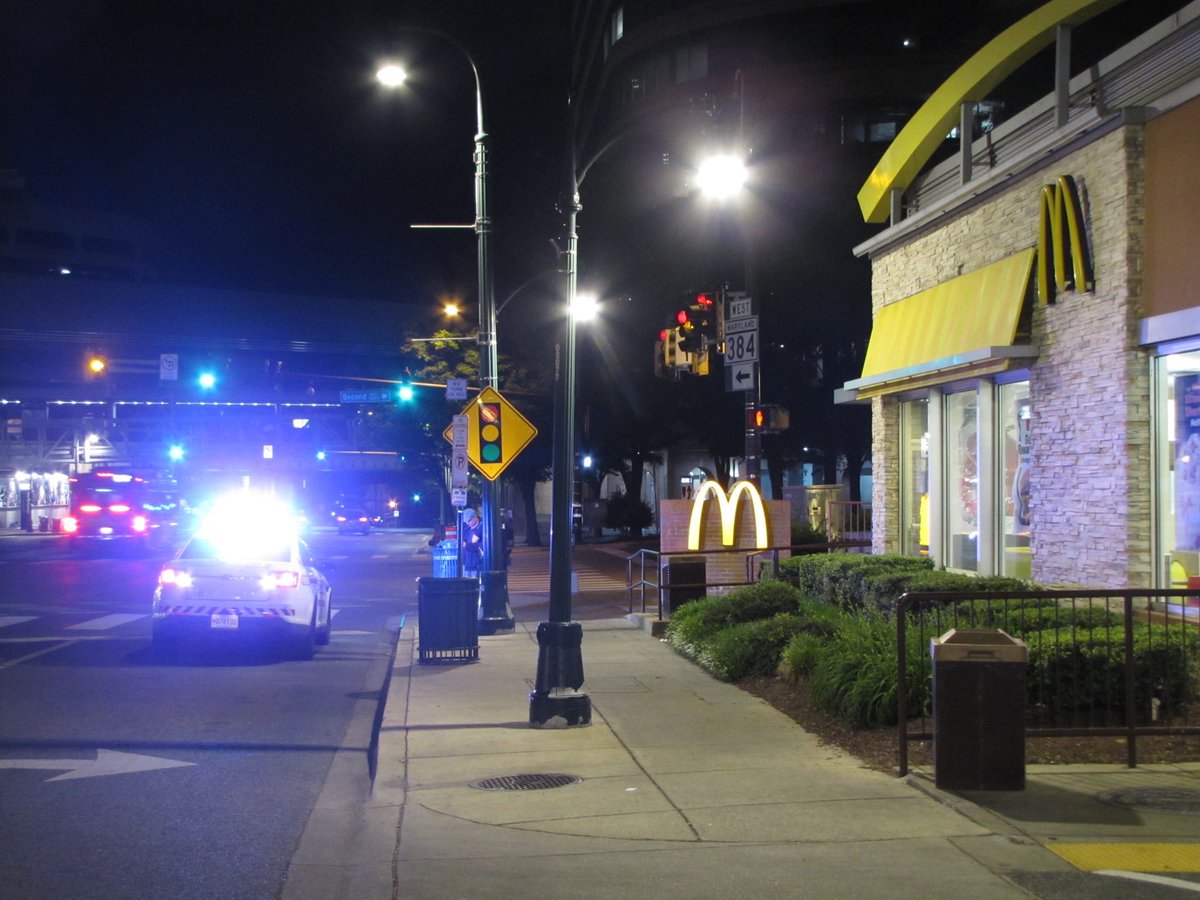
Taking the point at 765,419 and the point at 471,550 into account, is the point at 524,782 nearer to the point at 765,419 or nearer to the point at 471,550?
the point at 765,419

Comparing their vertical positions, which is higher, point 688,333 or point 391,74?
point 391,74

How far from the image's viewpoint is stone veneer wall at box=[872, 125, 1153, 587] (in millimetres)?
12320

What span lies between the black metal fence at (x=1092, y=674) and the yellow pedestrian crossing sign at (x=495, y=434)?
825 centimetres

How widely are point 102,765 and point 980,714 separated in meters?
6.20

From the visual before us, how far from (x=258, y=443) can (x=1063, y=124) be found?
53.4m

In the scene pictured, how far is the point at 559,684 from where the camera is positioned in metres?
10.7

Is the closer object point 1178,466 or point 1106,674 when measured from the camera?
point 1106,674

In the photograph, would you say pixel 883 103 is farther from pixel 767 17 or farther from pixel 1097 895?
pixel 1097 895

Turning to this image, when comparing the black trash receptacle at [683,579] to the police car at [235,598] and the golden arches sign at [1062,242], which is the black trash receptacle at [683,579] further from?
the golden arches sign at [1062,242]

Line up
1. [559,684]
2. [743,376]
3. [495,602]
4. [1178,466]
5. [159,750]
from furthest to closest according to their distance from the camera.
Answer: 1. [495,602]
2. [743,376]
3. [1178,466]
4. [559,684]
5. [159,750]

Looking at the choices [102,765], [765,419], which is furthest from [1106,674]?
[765,419]

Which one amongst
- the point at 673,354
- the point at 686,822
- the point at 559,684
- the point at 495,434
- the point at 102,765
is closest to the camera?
the point at 686,822

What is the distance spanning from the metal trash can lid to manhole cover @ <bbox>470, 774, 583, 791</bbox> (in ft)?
8.49

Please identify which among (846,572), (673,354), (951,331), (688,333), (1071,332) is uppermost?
(688,333)
